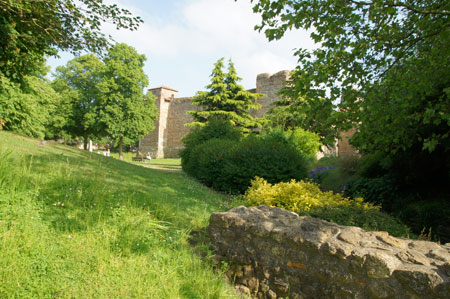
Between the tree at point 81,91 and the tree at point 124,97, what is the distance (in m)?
0.98

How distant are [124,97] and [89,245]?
22.7 meters

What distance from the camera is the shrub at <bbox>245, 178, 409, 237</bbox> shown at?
4.24m

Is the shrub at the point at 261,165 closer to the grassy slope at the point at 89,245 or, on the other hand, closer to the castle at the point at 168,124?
the grassy slope at the point at 89,245

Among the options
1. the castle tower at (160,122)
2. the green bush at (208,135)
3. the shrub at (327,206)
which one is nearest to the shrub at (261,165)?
the shrub at (327,206)

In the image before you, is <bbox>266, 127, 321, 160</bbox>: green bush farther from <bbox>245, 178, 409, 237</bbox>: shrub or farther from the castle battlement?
the castle battlement

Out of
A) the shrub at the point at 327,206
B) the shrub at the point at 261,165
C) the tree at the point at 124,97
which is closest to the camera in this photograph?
the shrub at the point at 327,206

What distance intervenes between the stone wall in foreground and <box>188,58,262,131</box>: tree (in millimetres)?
15933

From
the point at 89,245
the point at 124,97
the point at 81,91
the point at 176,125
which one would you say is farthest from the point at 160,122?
the point at 89,245

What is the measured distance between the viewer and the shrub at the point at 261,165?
814 centimetres

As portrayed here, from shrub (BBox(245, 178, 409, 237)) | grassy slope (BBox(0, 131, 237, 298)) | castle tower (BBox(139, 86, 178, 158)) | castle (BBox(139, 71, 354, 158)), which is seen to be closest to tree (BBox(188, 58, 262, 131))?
castle (BBox(139, 71, 354, 158))

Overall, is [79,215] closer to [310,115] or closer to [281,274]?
[281,274]

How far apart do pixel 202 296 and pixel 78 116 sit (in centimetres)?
2599

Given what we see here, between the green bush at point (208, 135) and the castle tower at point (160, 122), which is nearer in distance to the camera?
the green bush at point (208, 135)

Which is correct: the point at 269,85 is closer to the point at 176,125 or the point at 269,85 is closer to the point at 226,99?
the point at 226,99
